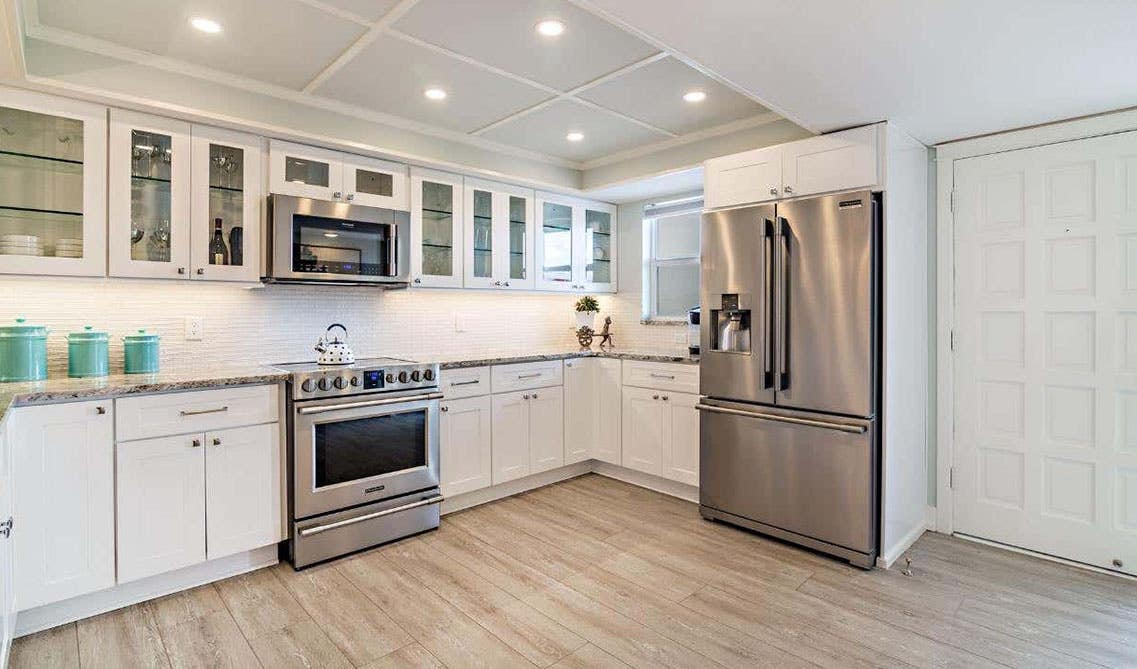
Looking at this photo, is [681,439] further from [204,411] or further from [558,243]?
[204,411]

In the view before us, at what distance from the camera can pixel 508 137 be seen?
3.96 meters

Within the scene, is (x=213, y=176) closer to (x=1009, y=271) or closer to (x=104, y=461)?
(x=104, y=461)

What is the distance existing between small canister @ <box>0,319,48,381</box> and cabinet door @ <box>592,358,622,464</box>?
316 centimetres

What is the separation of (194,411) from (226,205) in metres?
1.11

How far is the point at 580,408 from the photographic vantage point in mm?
4367

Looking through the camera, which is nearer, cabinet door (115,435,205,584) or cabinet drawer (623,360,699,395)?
cabinet door (115,435,205,584)

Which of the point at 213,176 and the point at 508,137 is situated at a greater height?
the point at 508,137

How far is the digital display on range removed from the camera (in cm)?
309

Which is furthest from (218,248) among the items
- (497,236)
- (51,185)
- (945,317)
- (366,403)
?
(945,317)

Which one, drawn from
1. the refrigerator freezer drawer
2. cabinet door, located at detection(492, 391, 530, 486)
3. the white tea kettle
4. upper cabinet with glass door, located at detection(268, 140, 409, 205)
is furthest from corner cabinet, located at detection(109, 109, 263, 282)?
the refrigerator freezer drawer

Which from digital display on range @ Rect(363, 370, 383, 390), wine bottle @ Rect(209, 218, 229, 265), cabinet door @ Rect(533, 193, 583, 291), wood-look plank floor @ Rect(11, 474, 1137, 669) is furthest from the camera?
cabinet door @ Rect(533, 193, 583, 291)

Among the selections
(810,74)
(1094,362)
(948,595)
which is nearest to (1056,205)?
(1094,362)

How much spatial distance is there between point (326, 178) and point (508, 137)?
1261 millimetres

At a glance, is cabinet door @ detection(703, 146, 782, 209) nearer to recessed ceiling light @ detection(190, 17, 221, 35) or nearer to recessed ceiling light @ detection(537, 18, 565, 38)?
recessed ceiling light @ detection(537, 18, 565, 38)
